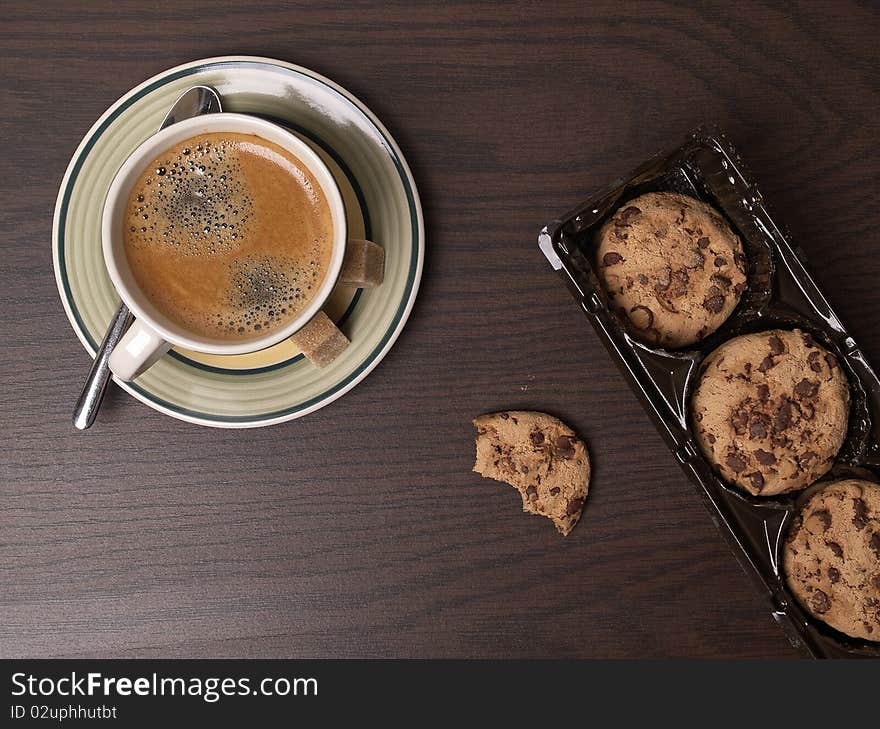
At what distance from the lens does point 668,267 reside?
89cm

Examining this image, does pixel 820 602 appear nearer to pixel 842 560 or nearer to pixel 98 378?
pixel 842 560

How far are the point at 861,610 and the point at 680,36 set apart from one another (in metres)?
0.77

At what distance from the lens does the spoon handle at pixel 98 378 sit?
0.92 meters

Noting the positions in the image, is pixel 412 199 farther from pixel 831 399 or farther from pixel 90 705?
pixel 90 705

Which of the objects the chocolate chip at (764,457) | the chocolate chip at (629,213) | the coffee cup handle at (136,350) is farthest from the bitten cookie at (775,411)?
the coffee cup handle at (136,350)

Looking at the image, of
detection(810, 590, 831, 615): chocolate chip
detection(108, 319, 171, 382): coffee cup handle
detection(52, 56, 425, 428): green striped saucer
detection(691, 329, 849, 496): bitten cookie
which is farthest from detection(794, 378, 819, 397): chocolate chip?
detection(108, 319, 171, 382): coffee cup handle

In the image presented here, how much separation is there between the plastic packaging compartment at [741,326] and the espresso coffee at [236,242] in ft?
0.91

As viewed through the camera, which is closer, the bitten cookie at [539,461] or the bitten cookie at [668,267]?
the bitten cookie at [668,267]

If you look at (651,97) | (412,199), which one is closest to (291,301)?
(412,199)

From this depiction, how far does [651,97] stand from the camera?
1032mm

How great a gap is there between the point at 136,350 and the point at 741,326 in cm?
71

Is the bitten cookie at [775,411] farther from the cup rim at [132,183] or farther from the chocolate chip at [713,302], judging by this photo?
the cup rim at [132,183]

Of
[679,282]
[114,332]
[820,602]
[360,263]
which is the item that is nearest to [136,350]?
[114,332]

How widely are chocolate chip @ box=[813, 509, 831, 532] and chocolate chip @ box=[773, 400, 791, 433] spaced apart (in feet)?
0.37
